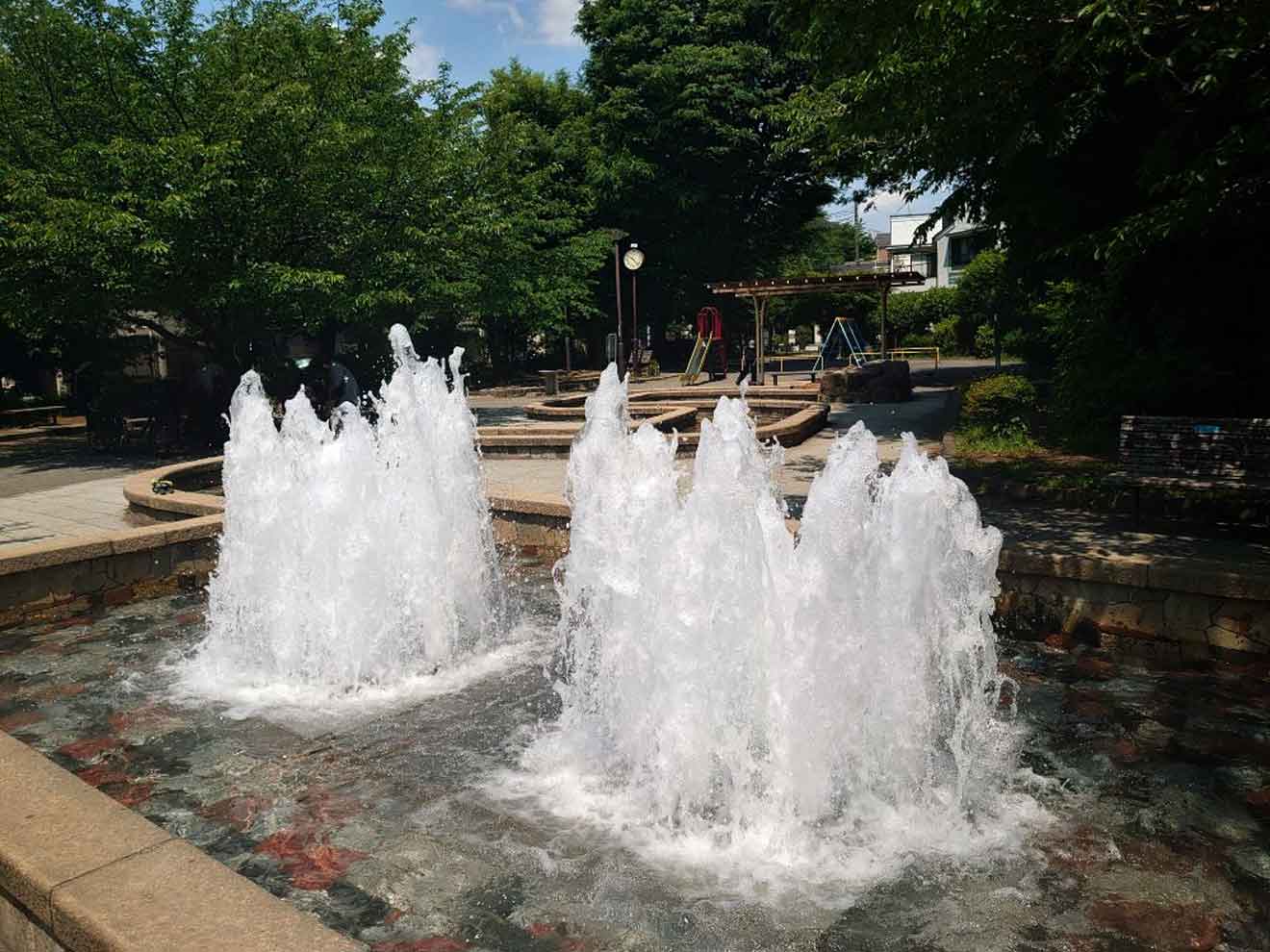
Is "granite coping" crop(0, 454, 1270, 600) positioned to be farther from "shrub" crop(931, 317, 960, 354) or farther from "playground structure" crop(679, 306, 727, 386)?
"shrub" crop(931, 317, 960, 354)

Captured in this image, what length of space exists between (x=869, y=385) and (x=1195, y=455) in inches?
545

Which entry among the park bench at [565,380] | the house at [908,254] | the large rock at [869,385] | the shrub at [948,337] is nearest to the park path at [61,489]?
the park bench at [565,380]

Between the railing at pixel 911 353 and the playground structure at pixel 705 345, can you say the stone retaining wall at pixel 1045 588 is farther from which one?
the railing at pixel 911 353

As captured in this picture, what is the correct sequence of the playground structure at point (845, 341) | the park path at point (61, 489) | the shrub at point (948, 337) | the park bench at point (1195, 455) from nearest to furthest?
the park bench at point (1195, 455) < the park path at point (61, 489) < the playground structure at point (845, 341) < the shrub at point (948, 337)

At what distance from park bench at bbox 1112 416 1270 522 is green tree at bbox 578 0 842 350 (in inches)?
1031

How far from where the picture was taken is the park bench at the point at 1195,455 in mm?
7938

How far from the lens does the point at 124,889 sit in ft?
9.61


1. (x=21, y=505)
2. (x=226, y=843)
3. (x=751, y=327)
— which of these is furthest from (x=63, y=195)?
(x=751, y=327)

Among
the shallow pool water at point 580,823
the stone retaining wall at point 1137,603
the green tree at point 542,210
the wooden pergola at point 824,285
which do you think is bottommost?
the shallow pool water at point 580,823

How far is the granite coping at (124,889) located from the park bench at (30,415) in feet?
73.5

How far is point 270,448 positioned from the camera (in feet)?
23.7

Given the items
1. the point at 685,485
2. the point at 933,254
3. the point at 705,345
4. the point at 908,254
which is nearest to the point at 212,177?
the point at 685,485

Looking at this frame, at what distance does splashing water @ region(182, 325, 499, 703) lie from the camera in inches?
252

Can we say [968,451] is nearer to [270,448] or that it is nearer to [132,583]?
[270,448]
